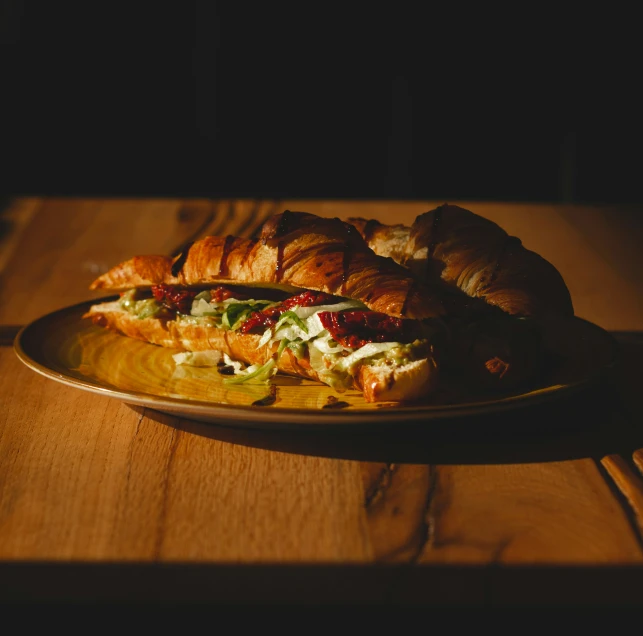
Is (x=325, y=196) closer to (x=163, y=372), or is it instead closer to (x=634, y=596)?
(x=163, y=372)

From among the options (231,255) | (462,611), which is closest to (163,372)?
(231,255)

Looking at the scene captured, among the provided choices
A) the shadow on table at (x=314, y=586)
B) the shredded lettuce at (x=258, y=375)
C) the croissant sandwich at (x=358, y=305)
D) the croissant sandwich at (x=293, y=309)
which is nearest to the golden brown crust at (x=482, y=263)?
the croissant sandwich at (x=358, y=305)

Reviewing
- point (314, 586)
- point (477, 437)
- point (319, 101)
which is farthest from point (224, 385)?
point (319, 101)

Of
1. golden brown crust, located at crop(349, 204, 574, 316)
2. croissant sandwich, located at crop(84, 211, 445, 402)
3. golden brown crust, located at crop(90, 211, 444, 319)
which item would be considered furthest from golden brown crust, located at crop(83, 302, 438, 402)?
golden brown crust, located at crop(349, 204, 574, 316)

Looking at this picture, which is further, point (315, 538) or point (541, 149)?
point (541, 149)

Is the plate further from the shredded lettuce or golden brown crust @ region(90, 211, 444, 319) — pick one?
golden brown crust @ region(90, 211, 444, 319)
